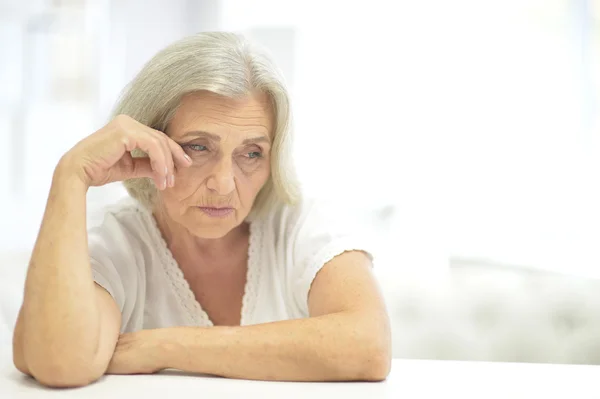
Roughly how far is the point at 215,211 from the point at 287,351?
1.32 ft

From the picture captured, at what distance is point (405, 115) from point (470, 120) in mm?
229

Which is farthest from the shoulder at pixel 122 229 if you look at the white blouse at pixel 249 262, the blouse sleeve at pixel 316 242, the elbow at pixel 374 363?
the elbow at pixel 374 363

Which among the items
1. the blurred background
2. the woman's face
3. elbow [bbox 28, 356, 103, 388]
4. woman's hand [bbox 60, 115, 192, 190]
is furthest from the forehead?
the blurred background

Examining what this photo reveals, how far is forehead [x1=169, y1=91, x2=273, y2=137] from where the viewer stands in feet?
4.99

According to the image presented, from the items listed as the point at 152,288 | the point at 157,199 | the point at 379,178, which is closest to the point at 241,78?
the point at 157,199

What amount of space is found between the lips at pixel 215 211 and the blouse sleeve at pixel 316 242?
0.20m

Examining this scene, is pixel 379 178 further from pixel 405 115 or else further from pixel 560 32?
pixel 560 32

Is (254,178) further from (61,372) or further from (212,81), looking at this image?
(61,372)

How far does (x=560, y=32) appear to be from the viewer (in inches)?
98.0

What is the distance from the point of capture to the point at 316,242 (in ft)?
5.32

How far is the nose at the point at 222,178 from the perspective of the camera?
1508 millimetres

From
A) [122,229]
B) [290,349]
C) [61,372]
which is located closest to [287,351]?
[290,349]

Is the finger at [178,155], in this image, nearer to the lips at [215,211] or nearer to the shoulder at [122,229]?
the lips at [215,211]

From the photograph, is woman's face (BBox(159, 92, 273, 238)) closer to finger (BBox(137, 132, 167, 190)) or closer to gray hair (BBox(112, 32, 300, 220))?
gray hair (BBox(112, 32, 300, 220))
